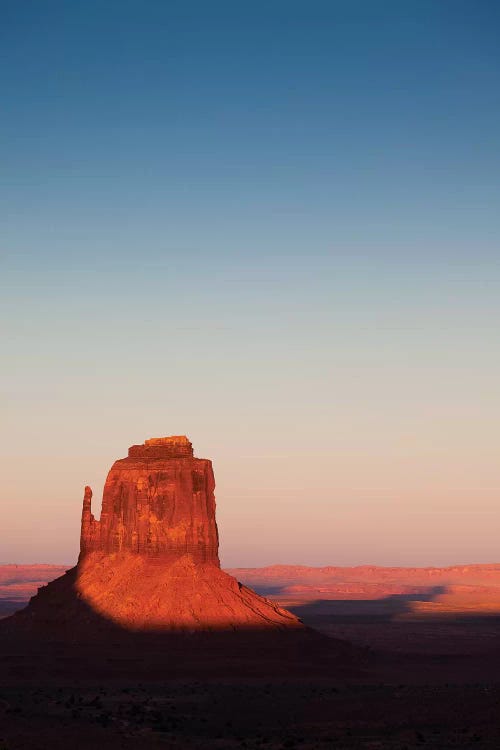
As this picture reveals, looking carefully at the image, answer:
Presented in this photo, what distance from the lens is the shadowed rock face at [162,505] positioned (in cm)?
9750

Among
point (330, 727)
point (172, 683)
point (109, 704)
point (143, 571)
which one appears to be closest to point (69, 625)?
point (143, 571)

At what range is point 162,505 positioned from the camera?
98.1 metres

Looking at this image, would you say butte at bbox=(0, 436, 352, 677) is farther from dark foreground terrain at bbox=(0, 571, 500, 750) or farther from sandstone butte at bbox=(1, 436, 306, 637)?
dark foreground terrain at bbox=(0, 571, 500, 750)

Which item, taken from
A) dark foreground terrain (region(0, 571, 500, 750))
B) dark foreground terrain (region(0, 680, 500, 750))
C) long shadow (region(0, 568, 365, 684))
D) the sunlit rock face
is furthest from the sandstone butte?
dark foreground terrain (region(0, 680, 500, 750))

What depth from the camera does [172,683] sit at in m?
82.9

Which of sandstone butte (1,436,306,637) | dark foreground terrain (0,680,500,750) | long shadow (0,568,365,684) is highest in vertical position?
sandstone butte (1,436,306,637)

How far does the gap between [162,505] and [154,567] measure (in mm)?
5041

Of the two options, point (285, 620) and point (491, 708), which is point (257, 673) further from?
point (491, 708)

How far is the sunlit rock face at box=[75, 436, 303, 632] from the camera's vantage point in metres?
92.7

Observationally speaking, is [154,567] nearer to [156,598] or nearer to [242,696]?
[156,598]

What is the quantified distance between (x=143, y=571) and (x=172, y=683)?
15354mm

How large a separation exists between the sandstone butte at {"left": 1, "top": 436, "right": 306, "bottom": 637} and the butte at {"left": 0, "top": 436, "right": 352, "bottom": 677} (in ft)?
0.27

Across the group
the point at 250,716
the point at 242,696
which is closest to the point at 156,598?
the point at 242,696

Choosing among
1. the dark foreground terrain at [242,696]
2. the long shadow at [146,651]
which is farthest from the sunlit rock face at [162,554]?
the dark foreground terrain at [242,696]
